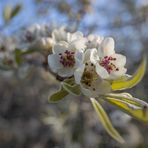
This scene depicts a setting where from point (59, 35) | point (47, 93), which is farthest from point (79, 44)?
point (47, 93)

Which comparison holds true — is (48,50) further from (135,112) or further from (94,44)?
(135,112)

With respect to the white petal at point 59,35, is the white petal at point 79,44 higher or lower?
higher

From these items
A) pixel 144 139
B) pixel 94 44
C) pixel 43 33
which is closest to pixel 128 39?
pixel 144 139

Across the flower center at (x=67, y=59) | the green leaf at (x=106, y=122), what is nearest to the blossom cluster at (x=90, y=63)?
the flower center at (x=67, y=59)

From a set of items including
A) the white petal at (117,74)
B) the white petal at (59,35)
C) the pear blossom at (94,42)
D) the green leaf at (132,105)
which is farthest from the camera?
the white petal at (59,35)

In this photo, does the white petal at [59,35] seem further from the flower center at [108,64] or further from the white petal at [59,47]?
the flower center at [108,64]
